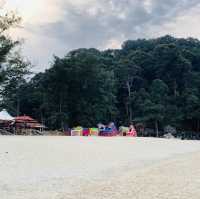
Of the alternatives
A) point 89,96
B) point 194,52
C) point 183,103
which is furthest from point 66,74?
point 194,52

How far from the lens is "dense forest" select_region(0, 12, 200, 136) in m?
41.5

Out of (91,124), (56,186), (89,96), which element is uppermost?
(89,96)

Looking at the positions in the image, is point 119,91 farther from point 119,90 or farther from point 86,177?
point 86,177

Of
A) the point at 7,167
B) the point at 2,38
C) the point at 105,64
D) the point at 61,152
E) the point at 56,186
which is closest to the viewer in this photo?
the point at 56,186

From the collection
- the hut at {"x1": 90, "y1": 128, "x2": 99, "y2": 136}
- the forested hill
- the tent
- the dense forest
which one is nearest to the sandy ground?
the hut at {"x1": 90, "y1": 128, "x2": 99, "y2": 136}

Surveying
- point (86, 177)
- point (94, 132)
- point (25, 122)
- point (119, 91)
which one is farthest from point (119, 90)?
point (86, 177)

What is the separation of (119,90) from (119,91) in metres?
0.16

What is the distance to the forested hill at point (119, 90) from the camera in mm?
41500

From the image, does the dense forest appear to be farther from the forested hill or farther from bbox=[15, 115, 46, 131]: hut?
bbox=[15, 115, 46, 131]: hut

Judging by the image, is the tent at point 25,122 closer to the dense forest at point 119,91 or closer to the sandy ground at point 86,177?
the dense forest at point 119,91

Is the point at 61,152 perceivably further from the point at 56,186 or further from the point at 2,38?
the point at 2,38

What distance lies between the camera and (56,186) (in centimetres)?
778

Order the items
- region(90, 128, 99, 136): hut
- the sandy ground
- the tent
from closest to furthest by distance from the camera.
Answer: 1. the sandy ground
2. region(90, 128, 99, 136): hut
3. the tent

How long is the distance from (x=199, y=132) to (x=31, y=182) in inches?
1606
